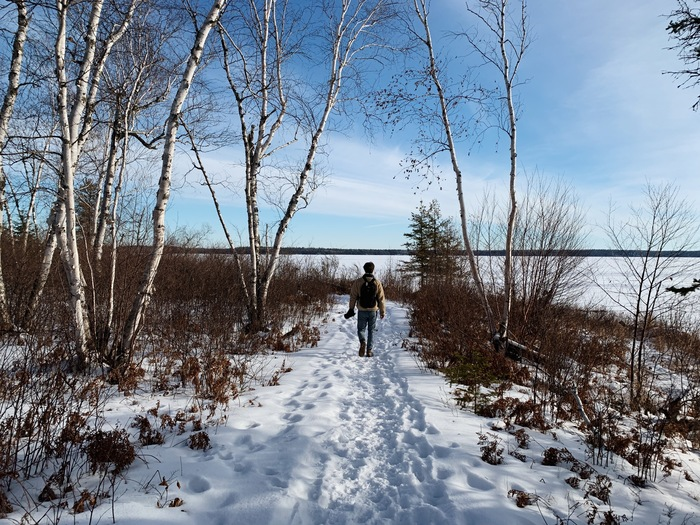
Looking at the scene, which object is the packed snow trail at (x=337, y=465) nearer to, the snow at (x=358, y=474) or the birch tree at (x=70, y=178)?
the snow at (x=358, y=474)

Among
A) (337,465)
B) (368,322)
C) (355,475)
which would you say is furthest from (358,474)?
(368,322)

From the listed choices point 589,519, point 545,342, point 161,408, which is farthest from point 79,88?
point 545,342

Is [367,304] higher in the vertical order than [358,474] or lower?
higher

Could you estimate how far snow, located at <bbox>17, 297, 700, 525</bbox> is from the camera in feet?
7.34

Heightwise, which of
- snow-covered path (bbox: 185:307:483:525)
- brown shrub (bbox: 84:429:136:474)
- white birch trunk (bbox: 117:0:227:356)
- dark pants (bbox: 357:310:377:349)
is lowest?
snow-covered path (bbox: 185:307:483:525)

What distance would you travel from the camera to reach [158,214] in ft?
14.8

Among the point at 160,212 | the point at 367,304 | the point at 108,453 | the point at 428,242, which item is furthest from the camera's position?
the point at 428,242

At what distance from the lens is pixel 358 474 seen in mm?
2736

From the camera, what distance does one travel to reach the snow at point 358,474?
2236 millimetres

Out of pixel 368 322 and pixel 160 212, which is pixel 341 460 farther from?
pixel 368 322

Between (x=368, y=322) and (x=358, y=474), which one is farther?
(x=368, y=322)

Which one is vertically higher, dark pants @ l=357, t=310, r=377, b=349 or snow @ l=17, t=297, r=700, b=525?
dark pants @ l=357, t=310, r=377, b=349

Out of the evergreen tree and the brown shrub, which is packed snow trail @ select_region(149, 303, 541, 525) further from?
the evergreen tree

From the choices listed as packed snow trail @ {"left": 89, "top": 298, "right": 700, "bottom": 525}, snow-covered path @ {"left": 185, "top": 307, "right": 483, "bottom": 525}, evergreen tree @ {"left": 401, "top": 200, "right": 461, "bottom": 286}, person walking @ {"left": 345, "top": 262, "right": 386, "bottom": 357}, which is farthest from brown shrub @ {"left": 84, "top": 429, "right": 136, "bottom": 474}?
evergreen tree @ {"left": 401, "top": 200, "right": 461, "bottom": 286}
